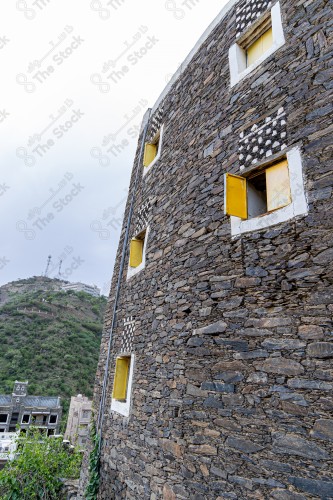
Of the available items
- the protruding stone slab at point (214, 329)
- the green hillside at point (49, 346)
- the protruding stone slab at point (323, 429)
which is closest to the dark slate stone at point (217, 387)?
the protruding stone slab at point (214, 329)

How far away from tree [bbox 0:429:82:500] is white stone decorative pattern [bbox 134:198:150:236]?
706cm

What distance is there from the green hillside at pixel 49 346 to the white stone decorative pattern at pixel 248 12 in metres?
26.8

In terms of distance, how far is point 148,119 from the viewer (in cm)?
761

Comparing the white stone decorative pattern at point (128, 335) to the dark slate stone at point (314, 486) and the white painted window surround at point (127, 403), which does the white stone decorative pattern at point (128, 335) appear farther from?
the dark slate stone at point (314, 486)

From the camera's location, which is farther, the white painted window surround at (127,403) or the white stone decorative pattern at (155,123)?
the white stone decorative pattern at (155,123)

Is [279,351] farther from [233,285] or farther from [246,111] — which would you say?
[246,111]

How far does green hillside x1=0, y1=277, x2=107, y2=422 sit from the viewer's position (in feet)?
85.9

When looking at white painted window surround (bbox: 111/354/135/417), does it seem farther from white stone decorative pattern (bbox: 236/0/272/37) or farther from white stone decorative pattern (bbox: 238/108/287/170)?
white stone decorative pattern (bbox: 236/0/272/37)

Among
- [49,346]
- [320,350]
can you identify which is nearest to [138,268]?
[320,350]

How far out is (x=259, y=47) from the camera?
4371 mm

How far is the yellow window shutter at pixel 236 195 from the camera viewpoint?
354cm

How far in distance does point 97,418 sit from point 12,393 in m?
21.2

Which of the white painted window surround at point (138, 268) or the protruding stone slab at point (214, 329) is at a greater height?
the white painted window surround at point (138, 268)

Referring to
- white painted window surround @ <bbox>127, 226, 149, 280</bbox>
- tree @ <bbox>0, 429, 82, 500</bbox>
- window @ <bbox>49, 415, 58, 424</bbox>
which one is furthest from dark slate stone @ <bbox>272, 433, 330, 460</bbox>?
window @ <bbox>49, 415, 58, 424</bbox>
